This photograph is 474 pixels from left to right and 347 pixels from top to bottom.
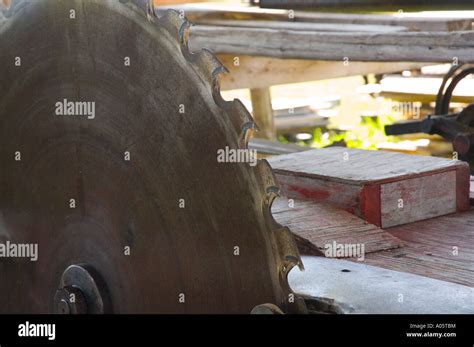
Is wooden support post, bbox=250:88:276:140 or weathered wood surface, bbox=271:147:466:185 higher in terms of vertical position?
wooden support post, bbox=250:88:276:140

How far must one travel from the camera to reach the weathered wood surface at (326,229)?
2.69 meters

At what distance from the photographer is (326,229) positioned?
2.76 metres

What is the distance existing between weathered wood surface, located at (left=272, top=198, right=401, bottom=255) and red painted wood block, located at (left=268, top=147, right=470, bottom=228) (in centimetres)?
6

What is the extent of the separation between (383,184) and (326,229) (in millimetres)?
218

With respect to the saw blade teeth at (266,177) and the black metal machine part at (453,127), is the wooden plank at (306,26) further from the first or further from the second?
the saw blade teeth at (266,177)

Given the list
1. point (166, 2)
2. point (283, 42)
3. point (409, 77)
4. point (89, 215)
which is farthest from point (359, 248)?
point (409, 77)

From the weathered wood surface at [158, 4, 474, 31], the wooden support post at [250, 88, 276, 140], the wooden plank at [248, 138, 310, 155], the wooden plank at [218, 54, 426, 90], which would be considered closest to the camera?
the weathered wood surface at [158, 4, 474, 31]

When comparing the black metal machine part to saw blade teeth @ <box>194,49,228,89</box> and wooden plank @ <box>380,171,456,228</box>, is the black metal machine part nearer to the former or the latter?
wooden plank @ <box>380,171,456,228</box>

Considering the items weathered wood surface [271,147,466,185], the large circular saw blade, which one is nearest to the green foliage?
weathered wood surface [271,147,466,185]

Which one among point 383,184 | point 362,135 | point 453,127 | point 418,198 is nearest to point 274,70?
point 362,135

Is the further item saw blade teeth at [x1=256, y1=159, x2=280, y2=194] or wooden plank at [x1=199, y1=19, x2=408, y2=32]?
wooden plank at [x1=199, y1=19, x2=408, y2=32]

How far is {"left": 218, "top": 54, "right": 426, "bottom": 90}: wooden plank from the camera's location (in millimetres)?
6559

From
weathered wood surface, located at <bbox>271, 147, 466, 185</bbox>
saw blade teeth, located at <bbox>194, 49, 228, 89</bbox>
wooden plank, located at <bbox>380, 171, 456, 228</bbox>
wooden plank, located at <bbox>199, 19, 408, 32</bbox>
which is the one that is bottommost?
wooden plank, located at <bbox>380, 171, 456, 228</bbox>
